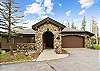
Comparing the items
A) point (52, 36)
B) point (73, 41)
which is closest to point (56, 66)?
point (52, 36)

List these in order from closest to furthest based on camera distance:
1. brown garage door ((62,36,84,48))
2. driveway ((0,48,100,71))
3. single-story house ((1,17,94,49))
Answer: driveway ((0,48,100,71)) < single-story house ((1,17,94,49)) < brown garage door ((62,36,84,48))

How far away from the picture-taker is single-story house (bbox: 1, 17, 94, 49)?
26.2 m

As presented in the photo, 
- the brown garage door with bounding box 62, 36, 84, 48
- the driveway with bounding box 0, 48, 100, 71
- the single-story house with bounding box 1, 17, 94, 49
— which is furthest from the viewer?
the brown garage door with bounding box 62, 36, 84, 48

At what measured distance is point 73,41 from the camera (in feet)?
121

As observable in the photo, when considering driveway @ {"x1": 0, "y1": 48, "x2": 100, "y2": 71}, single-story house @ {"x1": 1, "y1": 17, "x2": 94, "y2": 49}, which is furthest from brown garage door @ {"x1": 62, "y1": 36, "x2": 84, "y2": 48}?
driveway @ {"x1": 0, "y1": 48, "x2": 100, "y2": 71}

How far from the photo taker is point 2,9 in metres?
24.0

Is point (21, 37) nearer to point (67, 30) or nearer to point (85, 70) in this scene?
point (67, 30)

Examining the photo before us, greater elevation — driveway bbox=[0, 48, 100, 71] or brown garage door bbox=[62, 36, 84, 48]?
brown garage door bbox=[62, 36, 84, 48]

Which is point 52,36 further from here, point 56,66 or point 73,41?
point 56,66

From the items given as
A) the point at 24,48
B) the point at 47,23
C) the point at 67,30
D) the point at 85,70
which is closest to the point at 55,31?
the point at 47,23

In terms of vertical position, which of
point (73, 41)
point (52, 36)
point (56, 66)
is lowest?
point (56, 66)

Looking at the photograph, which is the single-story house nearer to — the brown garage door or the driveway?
the brown garage door

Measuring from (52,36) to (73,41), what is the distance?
27.9 feet

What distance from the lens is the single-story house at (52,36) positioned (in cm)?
2622
